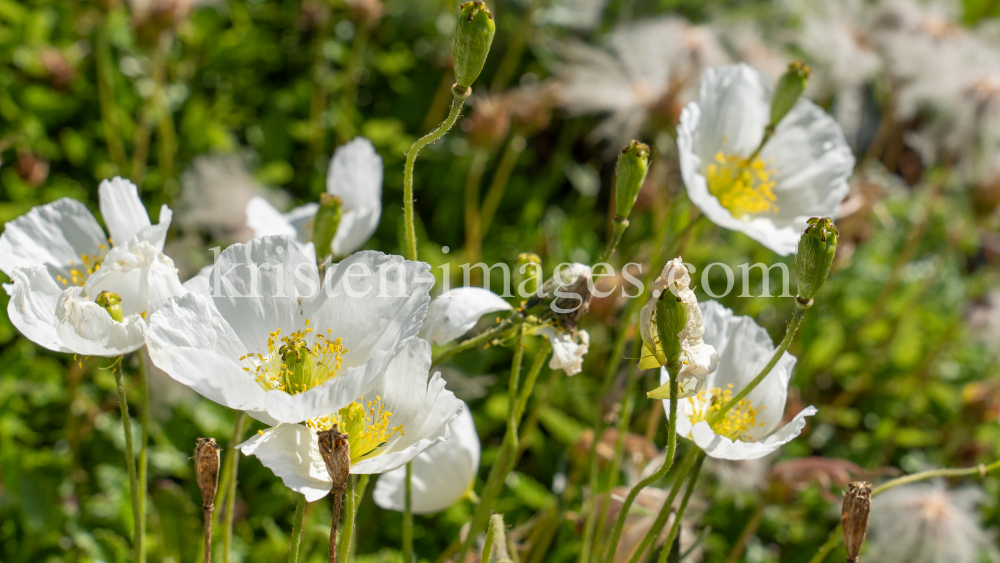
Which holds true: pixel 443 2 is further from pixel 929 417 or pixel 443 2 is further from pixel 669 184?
pixel 929 417

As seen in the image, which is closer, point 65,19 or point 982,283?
point 65,19

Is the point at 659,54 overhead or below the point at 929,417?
overhead

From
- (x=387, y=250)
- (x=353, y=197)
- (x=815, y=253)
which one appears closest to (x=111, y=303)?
(x=353, y=197)

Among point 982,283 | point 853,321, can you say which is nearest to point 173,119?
point 853,321

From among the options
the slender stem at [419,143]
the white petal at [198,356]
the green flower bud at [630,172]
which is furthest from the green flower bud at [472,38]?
the white petal at [198,356]

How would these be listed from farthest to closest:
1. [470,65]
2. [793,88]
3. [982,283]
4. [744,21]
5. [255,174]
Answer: [744,21] → [982,283] → [255,174] → [793,88] → [470,65]

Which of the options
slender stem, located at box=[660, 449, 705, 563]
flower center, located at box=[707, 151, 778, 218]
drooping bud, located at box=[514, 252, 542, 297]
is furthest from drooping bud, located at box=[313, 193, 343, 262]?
flower center, located at box=[707, 151, 778, 218]

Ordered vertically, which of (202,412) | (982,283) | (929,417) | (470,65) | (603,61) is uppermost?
(603,61)
